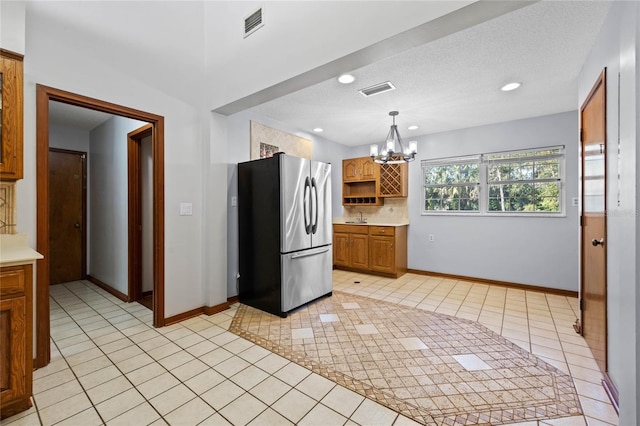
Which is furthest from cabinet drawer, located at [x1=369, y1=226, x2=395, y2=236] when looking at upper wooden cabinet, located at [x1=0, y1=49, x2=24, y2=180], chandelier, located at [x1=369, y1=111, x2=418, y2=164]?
upper wooden cabinet, located at [x1=0, y1=49, x2=24, y2=180]

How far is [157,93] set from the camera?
9.07 feet

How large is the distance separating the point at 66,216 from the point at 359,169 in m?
5.17

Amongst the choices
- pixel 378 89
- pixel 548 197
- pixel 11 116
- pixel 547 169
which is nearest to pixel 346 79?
pixel 378 89

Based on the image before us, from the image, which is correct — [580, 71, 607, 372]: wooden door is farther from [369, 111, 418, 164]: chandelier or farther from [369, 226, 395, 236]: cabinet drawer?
[369, 226, 395, 236]: cabinet drawer

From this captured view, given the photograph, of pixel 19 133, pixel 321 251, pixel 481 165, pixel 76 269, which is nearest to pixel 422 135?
pixel 481 165

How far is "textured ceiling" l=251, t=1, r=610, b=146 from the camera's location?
6.91 ft

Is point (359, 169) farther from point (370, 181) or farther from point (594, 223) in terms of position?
point (594, 223)

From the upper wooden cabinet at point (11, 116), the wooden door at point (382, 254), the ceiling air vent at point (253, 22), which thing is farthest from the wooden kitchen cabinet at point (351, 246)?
the upper wooden cabinet at point (11, 116)

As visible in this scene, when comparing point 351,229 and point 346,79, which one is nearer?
point 346,79

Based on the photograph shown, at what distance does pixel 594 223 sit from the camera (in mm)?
2217

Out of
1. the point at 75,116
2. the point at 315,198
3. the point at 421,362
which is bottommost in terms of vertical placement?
the point at 421,362

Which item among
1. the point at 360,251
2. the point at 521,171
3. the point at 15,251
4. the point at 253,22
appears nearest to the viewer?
the point at 15,251

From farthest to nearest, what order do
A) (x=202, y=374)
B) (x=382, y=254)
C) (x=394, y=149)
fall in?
(x=382, y=254)
(x=394, y=149)
(x=202, y=374)

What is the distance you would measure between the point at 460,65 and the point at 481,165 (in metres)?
2.49
